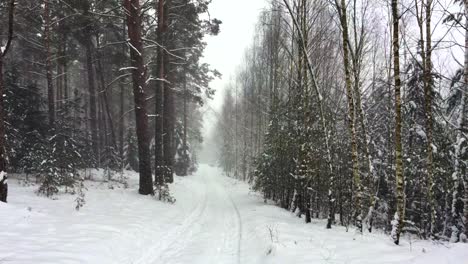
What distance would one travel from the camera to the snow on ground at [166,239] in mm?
6316

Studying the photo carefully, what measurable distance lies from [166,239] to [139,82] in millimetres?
7136

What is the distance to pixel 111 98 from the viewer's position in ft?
103

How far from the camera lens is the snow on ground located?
20.7 feet

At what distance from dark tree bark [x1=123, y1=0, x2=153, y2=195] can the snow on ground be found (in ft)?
6.45

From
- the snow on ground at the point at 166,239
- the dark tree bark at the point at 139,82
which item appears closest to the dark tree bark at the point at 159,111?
the dark tree bark at the point at 139,82

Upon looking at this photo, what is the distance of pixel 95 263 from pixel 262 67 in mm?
24440

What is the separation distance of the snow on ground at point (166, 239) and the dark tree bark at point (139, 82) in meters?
1.96

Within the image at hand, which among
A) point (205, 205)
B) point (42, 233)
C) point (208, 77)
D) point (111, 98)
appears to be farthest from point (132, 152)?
point (42, 233)

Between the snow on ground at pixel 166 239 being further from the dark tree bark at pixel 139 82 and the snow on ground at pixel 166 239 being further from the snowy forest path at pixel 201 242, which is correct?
the dark tree bark at pixel 139 82

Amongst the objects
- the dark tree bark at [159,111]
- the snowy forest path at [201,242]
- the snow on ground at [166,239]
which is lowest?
the snowy forest path at [201,242]

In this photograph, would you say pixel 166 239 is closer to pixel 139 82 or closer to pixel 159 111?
pixel 139 82

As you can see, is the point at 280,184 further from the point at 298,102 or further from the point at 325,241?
the point at 325,241

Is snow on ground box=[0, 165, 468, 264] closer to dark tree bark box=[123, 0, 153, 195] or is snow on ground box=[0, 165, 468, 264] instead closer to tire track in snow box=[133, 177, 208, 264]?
tire track in snow box=[133, 177, 208, 264]

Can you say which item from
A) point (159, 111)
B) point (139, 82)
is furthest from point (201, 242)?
point (159, 111)
